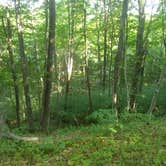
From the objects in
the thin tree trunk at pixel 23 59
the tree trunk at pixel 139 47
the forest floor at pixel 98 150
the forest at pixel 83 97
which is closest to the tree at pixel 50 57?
the forest at pixel 83 97

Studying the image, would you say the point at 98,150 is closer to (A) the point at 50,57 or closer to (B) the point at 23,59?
(A) the point at 50,57

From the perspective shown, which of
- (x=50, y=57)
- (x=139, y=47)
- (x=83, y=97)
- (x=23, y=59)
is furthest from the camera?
(x=83, y=97)

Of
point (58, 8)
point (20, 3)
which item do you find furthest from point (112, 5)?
point (20, 3)

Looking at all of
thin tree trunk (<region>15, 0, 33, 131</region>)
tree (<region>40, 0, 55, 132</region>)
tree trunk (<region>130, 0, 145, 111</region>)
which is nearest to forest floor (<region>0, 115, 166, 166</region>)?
tree (<region>40, 0, 55, 132</region>)

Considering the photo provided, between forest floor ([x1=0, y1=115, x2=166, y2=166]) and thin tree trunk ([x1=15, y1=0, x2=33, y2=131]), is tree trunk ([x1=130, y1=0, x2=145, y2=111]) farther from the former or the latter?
forest floor ([x1=0, y1=115, x2=166, y2=166])

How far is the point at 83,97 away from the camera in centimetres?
1662

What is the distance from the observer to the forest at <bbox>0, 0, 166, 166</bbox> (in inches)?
241

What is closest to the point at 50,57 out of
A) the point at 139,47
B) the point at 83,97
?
the point at 139,47

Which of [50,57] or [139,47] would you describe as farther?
[139,47]

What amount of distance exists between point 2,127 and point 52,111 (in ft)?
27.0

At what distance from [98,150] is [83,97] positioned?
10560mm

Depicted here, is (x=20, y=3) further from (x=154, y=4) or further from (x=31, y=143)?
(x=31, y=143)

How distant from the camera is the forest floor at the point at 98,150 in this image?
5.50 m

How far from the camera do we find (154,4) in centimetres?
1320
